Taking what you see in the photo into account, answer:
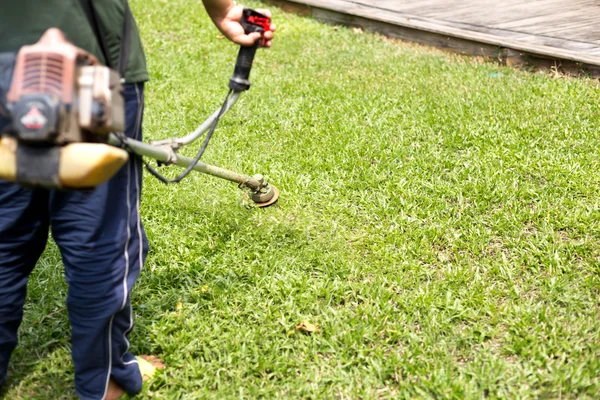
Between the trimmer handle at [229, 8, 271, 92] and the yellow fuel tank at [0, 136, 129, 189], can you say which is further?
the trimmer handle at [229, 8, 271, 92]

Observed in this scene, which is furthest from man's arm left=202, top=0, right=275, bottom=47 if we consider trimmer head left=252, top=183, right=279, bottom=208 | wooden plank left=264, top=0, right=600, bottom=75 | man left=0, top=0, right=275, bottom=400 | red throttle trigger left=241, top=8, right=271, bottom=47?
wooden plank left=264, top=0, right=600, bottom=75

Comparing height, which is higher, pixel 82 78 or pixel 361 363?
pixel 82 78

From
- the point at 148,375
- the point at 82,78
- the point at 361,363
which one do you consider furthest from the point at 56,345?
the point at 82,78

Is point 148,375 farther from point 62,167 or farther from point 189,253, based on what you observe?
point 62,167

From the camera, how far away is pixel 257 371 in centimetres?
240

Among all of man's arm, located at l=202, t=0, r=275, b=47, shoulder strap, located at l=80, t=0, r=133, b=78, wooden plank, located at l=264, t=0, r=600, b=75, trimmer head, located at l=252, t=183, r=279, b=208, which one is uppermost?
man's arm, located at l=202, t=0, r=275, b=47

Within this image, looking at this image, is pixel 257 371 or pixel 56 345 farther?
pixel 56 345

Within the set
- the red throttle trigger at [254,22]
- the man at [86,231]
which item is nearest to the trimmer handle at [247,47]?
the red throttle trigger at [254,22]

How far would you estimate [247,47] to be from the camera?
2246mm

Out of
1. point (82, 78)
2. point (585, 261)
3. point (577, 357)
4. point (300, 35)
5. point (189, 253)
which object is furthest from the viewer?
point (300, 35)

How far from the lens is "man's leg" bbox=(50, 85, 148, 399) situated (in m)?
1.92

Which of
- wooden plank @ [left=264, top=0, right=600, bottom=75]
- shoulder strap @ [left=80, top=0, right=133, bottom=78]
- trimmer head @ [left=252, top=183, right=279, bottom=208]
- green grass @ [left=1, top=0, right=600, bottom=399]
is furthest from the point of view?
wooden plank @ [left=264, top=0, right=600, bottom=75]

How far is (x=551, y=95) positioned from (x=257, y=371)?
3.16 m

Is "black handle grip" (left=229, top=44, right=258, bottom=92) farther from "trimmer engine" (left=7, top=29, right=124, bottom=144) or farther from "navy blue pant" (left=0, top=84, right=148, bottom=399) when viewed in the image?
"trimmer engine" (left=7, top=29, right=124, bottom=144)
